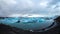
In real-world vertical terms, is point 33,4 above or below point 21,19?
above

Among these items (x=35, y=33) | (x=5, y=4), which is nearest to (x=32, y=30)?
(x=35, y=33)

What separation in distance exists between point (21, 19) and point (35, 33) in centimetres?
44

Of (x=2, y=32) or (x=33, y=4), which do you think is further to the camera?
(x=33, y=4)

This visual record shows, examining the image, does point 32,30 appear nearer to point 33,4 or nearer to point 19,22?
point 19,22

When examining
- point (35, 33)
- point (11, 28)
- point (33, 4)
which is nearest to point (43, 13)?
point (33, 4)

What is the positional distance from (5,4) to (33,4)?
0.63 meters

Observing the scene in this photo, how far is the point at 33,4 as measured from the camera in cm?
235

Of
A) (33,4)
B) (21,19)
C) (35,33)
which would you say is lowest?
(35,33)

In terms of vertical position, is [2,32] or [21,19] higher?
[21,19]

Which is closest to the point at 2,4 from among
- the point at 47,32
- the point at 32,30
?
the point at 32,30

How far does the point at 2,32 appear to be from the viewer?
2.20 meters

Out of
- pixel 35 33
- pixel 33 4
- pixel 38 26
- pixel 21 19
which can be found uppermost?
pixel 33 4

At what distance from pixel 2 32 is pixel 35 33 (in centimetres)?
72

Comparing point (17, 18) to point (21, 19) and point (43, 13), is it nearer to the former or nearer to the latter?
point (21, 19)
